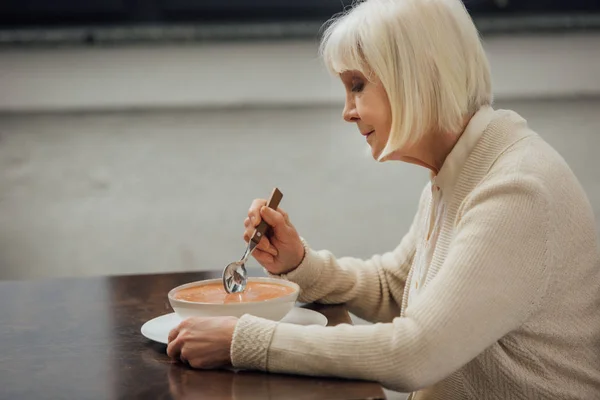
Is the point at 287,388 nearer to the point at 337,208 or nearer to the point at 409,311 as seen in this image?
the point at 409,311

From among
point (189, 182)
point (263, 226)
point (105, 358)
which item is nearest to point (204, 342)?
point (105, 358)

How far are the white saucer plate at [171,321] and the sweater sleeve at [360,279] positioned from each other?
0.42 feet

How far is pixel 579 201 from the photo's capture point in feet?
4.06

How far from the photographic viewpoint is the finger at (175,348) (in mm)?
1080

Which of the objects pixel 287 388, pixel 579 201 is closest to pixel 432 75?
pixel 579 201

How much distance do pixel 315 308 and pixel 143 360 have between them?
0.43 m

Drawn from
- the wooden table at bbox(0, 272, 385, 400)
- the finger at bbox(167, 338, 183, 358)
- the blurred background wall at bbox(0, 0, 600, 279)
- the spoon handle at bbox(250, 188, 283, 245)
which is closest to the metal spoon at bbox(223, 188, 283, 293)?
the spoon handle at bbox(250, 188, 283, 245)

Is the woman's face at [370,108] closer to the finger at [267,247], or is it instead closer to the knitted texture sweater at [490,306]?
the knitted texture sweater at [490,306]

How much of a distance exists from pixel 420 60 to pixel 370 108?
0.40 ft

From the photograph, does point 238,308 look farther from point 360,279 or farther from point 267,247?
point 360,279

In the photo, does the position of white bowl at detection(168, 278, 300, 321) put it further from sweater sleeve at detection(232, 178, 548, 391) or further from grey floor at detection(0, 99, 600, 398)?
grey floor at detection(0, 99, 600, 398)

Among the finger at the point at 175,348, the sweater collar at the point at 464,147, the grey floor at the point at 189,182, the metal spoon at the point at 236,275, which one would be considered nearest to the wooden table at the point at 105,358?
the finger at the point at 175,348

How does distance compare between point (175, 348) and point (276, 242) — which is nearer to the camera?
point (175, 348)

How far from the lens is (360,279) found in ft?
5.22
